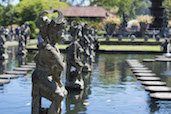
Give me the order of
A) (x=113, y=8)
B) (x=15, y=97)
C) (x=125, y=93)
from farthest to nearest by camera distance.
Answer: (x=113, y=8)
(x=125, y=93)
(x=15, y=97)

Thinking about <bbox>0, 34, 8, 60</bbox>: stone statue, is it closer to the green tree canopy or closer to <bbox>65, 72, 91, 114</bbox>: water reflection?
<bbox>65, 72, 91, 114</bbox>: water reflection

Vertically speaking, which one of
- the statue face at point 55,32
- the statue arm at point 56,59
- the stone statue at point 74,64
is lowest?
the stone statue at point 74,64

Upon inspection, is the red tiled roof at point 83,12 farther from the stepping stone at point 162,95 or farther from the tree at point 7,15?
the stepping stone at point 162,95

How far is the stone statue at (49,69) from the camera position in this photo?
24.8ft

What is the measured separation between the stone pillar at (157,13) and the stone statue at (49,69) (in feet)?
193

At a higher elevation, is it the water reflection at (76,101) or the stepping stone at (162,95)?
the stepping stone at (162,95)

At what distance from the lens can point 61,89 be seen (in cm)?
787

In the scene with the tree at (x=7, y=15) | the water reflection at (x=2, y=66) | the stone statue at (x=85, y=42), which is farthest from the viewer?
the tree at (x=7, y=15)

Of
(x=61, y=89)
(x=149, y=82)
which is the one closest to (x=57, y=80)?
(x=61, y=89)

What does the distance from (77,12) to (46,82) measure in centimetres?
6595

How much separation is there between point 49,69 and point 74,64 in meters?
5.54

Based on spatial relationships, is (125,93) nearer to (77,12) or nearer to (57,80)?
(57,80)

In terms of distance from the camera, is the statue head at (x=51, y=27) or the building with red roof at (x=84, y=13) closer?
the statue head at (x=51, y=27)

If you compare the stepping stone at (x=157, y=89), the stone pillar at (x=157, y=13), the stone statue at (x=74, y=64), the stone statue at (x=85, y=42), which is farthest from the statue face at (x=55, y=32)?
the stone pillar at (x=157, y=13)
